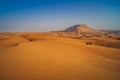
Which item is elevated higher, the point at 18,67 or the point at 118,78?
the point at 18,67

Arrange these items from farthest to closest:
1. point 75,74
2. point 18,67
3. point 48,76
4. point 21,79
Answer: point 18,67 → point 75,74 → point 48,76 → point 21,79

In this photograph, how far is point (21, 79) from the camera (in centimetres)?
612

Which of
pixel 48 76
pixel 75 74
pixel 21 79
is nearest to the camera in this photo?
pixel 21 79

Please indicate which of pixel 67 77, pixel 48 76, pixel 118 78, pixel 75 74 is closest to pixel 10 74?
pixel 48 76

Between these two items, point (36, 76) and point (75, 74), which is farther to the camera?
point (75, 74)

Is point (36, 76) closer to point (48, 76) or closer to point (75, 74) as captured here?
point (48, 76)

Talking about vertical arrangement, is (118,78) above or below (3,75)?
below

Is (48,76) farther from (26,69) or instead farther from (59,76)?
(26,69)

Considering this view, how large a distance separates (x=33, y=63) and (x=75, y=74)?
3216mm

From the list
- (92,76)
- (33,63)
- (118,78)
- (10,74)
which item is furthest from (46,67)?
(118,78)

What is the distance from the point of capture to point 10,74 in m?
6.57

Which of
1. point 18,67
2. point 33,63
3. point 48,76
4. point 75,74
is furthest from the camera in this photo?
point 33,63

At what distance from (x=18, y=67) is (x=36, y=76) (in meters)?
1.83

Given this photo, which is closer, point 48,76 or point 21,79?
point 21,79
